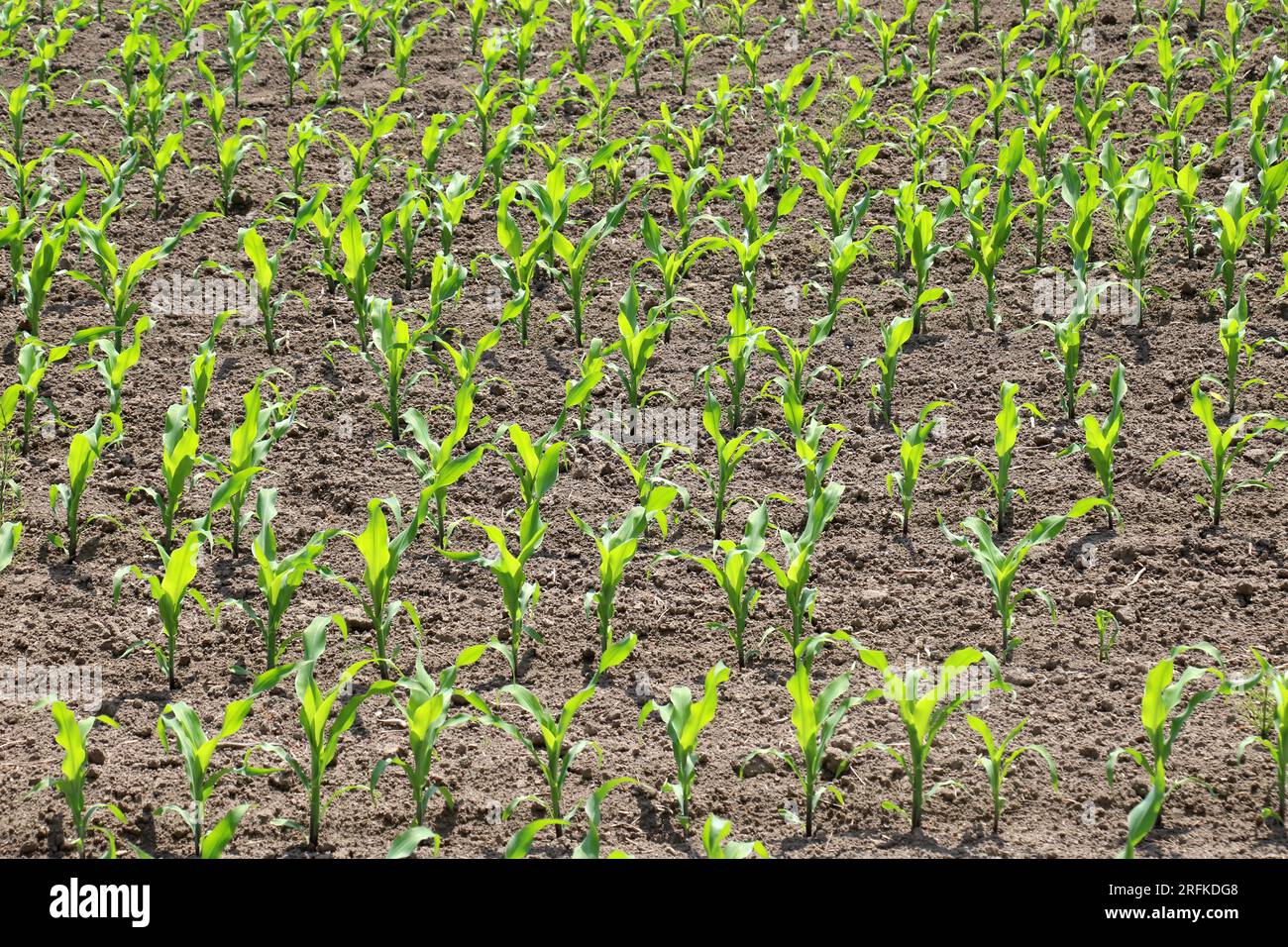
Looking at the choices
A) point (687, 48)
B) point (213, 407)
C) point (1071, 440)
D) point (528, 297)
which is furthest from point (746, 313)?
point (687, 48)

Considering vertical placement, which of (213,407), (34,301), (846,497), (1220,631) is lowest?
(1220,631)

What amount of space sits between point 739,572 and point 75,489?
88.1 inches

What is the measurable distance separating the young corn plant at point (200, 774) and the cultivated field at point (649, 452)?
0.07ft

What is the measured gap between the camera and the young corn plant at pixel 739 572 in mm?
4621

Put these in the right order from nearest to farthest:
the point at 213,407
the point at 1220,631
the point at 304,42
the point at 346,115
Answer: the point at 1220,631, the point at 213,407, the point at 346,115, the point at 304,42

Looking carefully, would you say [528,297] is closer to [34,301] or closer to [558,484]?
[558,484]

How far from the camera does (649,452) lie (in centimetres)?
567

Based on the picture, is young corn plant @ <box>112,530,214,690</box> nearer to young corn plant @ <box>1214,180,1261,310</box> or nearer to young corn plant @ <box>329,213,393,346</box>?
young corn plant @ <box>329,213,393,346</box>

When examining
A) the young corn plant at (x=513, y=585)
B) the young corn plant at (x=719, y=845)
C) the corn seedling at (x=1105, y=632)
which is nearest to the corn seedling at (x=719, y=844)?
the young corn plant at (x=719, y=845)

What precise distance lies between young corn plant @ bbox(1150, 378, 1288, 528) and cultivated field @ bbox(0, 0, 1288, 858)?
3 centimetres

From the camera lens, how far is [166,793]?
423 cm

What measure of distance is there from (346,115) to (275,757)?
5.02m

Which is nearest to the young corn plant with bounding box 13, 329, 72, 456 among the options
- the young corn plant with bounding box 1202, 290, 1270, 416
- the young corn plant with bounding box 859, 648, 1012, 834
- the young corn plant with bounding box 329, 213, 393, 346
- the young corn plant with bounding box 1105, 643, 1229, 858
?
the young corn plant with bounding box 329, 213, 393, 346

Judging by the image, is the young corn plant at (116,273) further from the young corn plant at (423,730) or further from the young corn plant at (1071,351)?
the young corn plant at (1071,351)
